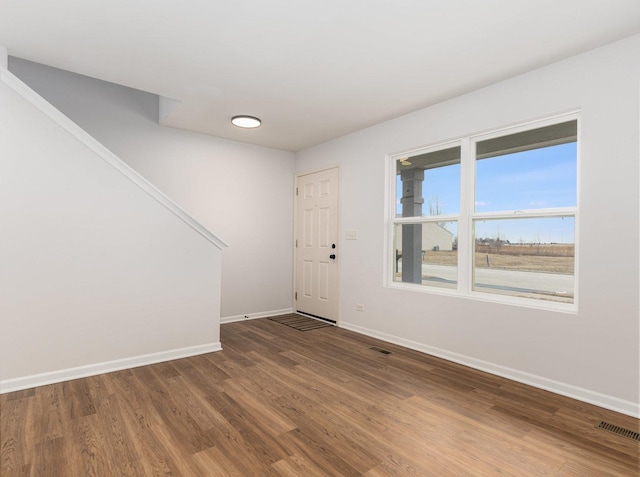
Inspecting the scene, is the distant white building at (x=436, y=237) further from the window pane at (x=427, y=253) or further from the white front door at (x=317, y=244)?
the white front door at (x=317, y=244)

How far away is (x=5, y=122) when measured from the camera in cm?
258

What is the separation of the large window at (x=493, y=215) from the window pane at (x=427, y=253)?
10 mm

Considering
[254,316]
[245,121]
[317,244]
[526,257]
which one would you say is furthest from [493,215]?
[254,316]

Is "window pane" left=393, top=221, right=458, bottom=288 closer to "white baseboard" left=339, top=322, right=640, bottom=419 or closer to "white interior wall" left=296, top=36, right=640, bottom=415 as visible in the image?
"white interior wall" left=296, top=36, right=640, bottom=415

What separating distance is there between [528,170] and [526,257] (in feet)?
2.42

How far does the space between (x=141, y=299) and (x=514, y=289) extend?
10.9 ft

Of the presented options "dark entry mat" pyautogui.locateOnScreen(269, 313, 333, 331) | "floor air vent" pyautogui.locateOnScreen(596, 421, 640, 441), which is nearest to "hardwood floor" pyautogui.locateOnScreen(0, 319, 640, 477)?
"floor air vent" pyautogui.locateOnScreen(596, 421, 640, 441)

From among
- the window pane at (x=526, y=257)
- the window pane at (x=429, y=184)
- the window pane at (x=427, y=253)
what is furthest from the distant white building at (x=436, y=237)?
the window pane at (x=526, y=257)

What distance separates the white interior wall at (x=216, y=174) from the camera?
153 inches

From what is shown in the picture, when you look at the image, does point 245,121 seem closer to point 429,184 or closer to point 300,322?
point 429,184

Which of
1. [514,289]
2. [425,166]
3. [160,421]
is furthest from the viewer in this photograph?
[425,166]

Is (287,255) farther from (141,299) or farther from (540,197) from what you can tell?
(540,197)

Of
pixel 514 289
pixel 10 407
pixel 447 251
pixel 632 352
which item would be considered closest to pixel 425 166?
pixel 447 251

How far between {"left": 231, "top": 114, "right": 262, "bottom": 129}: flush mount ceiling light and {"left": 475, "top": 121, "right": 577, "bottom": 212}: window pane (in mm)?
2367
